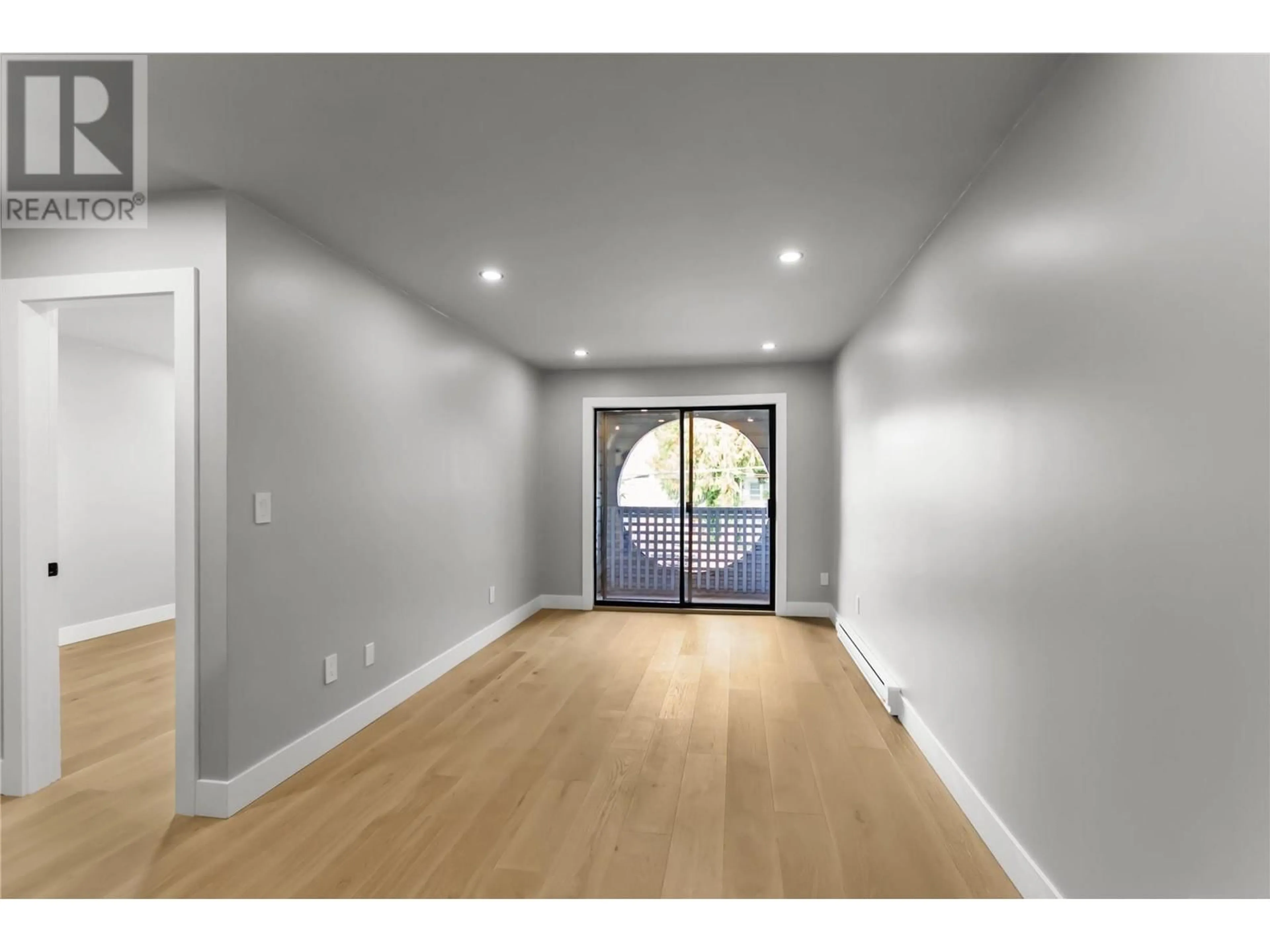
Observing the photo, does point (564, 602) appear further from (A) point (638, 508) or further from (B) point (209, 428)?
(B) point (209, 428)

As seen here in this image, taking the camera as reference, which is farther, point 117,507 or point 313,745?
point 117,507

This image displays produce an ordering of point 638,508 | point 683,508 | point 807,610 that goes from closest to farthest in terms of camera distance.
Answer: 1. point 807,610
2. point 683,508
3. point 638,508

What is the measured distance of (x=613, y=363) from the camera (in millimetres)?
5527

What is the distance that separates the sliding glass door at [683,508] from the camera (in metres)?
5.90

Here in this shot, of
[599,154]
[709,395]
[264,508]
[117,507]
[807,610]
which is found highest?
[599,154]

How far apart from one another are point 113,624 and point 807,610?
5974 mm

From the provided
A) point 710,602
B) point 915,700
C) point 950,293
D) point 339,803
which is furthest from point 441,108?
point 710,602

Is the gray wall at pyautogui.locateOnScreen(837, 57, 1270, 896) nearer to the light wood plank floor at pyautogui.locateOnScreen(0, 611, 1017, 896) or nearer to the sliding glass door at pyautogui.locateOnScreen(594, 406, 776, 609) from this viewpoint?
the light wood plank floor at pyautogui.locateOnScreen(0, 611, 1017, 896)

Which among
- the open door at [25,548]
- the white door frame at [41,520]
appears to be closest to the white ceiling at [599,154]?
the white door frame at [41,520]

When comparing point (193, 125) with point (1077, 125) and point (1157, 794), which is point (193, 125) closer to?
point (1077, 125)

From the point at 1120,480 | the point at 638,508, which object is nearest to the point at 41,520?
the point at 1120,480

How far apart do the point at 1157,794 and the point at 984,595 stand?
0.88 metres

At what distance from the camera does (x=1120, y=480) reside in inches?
51.4
